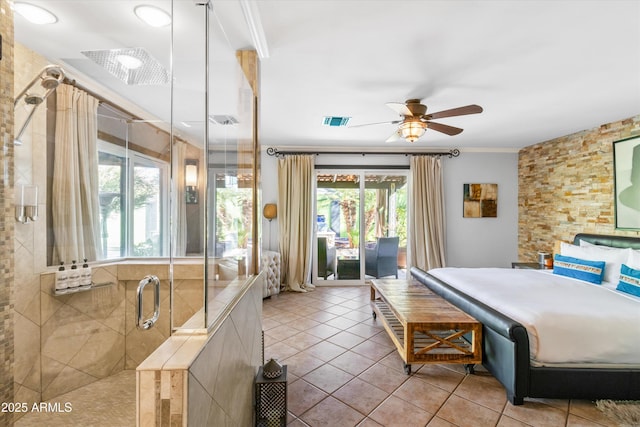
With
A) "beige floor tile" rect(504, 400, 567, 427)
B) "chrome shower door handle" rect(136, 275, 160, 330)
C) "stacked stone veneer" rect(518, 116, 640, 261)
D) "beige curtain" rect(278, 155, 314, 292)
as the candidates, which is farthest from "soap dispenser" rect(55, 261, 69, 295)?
"stacked stone veneer" rect(518, 116, 640, 261)

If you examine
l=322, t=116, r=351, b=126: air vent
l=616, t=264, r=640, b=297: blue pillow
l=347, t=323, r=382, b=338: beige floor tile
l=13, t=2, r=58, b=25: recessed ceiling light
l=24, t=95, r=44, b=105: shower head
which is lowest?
l=347, t=323, r=382, b=338: beige floor tile

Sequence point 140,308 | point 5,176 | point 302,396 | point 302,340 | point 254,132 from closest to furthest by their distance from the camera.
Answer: point 5,176 < point 140,308 < point 302,396 < point 254,132 < point 302,340

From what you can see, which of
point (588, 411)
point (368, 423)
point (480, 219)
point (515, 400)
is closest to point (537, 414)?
point (515, 400)

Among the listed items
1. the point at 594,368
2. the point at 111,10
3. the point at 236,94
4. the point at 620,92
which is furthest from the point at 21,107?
the point at 620,92

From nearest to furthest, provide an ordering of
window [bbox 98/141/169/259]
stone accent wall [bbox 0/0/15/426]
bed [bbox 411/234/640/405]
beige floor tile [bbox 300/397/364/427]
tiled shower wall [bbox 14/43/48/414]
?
stone accent wall [bbox 0/0/15/426] < tiled shower wall [bbox 14/43/48/414] < beige floor tile [bbox 300/397/364/427] < bed [bbox 411/234/640/405] < window [bbox 98/141/169/259]

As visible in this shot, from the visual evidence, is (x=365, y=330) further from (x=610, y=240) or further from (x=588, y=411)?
(x=610, y=240)

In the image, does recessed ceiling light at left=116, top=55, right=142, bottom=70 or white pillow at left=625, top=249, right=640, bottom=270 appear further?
white pillow at left=625, top=249, right=640, bottom=270

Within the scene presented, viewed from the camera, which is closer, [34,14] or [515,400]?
[34,14]

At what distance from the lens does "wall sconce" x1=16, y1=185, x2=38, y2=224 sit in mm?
1727

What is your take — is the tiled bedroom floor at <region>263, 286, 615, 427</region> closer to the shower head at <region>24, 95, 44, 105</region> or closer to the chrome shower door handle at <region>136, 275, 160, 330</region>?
the chrome shower door handle at <region>136, 275, 160, 330</region>

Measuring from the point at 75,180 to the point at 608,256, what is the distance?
5.07 m

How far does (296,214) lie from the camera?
16.5 ft

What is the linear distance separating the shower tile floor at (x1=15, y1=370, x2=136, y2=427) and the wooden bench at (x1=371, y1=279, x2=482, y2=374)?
1.90m

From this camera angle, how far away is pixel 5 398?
3.49ft
